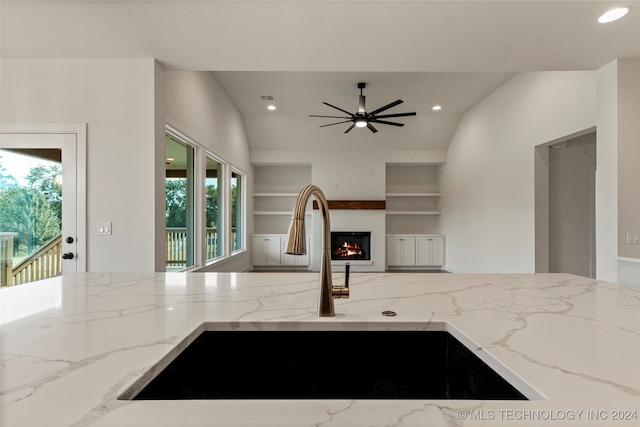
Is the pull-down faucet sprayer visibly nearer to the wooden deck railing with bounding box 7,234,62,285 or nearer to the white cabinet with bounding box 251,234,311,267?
the wooden deck railing with bounding box 7,234,62,285

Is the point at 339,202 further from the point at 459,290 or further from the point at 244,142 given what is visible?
the point at 459,290

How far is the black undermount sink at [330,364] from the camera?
2.66 feet

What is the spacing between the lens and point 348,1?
2.12 meters

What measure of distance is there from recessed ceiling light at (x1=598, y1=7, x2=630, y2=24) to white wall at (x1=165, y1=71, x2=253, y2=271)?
3.71m

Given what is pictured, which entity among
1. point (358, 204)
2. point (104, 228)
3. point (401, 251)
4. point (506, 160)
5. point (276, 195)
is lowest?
point (401, 251)

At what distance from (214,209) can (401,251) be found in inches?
165

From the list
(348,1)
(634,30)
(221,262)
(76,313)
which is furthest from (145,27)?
(634,30)

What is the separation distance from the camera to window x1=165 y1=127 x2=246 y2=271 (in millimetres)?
3672

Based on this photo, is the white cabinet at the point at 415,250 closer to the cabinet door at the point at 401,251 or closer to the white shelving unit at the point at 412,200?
the cabinet door at the point at 401,251

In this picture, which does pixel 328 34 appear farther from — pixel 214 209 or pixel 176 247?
pixel 214 209

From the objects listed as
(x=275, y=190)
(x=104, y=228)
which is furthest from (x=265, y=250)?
(x=104, y=228)

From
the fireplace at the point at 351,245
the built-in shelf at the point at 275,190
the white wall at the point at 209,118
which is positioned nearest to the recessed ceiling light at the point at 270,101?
the white wall at the point at 209,118

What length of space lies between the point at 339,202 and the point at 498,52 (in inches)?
175

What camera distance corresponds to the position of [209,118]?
4.46 meters
